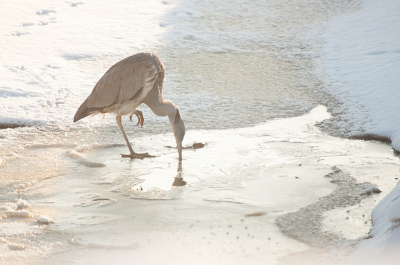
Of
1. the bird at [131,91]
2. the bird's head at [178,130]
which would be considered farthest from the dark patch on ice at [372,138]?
the bird at [131,91]

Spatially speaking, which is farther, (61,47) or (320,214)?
(61,47)

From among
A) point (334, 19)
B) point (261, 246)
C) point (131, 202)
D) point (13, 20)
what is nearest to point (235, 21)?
point (334, 19)

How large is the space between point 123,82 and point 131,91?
14cm

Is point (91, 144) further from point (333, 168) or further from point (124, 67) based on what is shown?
point (333, 168)

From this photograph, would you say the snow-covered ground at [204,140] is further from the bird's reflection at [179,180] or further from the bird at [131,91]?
the bird at [131,91]

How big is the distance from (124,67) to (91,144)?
3.25ft

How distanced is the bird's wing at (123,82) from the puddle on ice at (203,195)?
1.89ft

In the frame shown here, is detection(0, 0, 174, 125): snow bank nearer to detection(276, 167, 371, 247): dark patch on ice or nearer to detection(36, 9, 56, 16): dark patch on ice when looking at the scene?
detection(36, 9, 56, 16): dark patch on ice

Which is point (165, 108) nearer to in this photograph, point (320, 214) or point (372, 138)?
point (320, 214)

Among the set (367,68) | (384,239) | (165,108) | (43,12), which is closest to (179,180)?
(165,108)

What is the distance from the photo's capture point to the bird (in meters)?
5.57

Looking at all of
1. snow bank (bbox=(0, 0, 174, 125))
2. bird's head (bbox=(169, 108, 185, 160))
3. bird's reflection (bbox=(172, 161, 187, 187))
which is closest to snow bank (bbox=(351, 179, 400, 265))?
bird's reflection (bbox=(172, 161, 187, 187))

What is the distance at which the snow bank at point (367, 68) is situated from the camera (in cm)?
617

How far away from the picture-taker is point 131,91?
5598 millimetres
